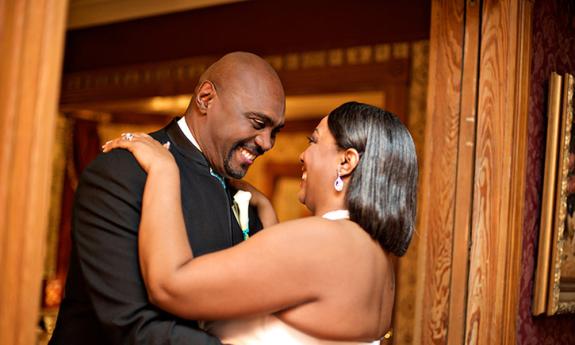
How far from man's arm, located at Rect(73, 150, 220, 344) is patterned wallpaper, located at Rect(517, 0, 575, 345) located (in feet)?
5.25

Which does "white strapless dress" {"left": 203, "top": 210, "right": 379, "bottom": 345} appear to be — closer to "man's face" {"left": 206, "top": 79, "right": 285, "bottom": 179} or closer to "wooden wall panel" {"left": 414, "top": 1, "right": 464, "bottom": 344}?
"man's face" {"left": 206, "top": 79, "right": 285, "bottom": 179}

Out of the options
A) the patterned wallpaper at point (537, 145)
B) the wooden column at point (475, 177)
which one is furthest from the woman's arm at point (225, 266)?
the patterned wallpaper at point (537, 145)

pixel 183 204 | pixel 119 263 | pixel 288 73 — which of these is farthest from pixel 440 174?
pixel 288 73

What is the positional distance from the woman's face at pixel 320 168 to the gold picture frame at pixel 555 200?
1259mm

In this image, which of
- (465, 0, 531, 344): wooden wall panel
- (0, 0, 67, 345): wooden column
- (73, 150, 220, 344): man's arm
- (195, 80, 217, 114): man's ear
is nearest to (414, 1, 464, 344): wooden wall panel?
(465, 0, 531, 344): wooden wall panel

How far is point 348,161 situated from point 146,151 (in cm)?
61

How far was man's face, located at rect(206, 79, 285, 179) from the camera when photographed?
2451mm

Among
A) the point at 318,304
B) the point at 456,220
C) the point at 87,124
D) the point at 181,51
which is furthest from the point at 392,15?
the point at 87,124

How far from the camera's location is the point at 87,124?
9148 millimetres

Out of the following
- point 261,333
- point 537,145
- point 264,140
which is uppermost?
point 537,145

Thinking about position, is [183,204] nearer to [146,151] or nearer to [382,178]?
[146,151]

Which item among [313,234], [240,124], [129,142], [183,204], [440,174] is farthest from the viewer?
[440,174]

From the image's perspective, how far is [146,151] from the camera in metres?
2.06

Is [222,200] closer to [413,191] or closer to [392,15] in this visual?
[413,191]
